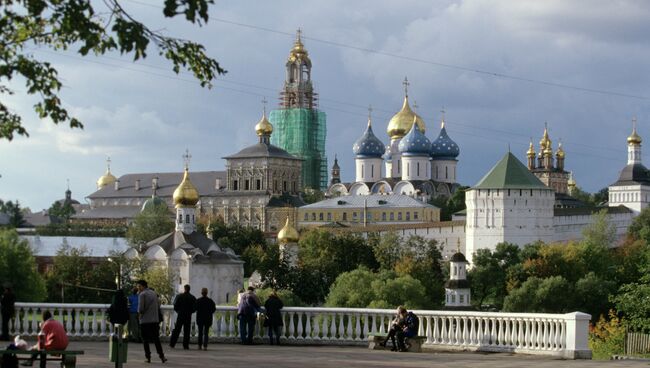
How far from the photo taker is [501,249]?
272ft

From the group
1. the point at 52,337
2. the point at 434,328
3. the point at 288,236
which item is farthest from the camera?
the point at 288,236

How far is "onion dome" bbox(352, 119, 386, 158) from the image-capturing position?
12988cm

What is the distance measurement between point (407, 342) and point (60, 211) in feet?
483

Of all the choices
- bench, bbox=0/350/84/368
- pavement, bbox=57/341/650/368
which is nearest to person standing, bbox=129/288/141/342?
pavement, bbox=57/341/650/368

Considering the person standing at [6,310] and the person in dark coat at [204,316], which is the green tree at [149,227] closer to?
the person standing at [6,310]

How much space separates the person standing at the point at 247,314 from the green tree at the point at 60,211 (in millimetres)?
132069

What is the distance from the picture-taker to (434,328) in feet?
70.0

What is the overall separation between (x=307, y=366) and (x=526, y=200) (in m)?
77.4

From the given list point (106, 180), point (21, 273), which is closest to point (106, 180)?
point (106, 180)

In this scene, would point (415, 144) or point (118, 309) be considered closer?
point (118, 309)

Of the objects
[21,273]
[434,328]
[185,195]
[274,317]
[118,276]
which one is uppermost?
[185,195]

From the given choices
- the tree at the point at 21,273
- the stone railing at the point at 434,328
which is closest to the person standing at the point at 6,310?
the stone railing at the point at 434,328

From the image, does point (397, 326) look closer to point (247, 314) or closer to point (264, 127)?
point (247, 314)

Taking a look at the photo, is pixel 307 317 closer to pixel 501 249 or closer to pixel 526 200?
pixel 501 249
